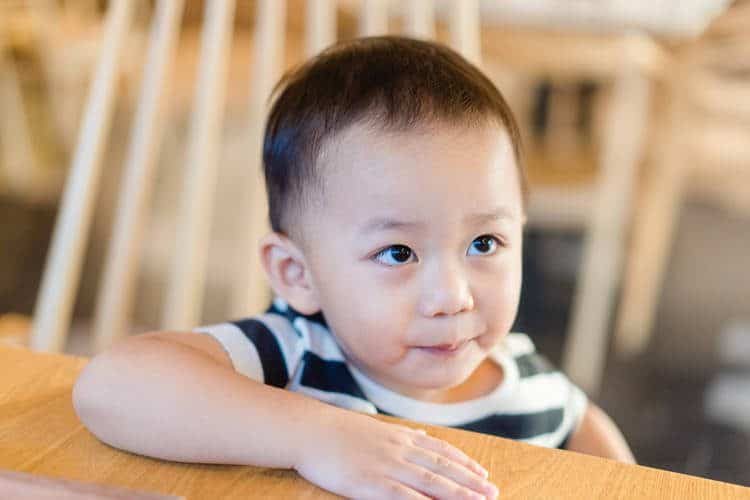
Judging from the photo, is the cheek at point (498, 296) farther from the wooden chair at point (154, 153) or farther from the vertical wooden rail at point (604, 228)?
the vertical wooden rail at point (604, 228)

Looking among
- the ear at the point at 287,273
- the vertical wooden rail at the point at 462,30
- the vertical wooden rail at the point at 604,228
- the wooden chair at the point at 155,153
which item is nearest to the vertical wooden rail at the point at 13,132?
the vertical wooden rail at the point at 604,228

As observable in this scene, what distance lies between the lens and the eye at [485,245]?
2.11ft

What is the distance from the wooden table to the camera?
1.51 feet

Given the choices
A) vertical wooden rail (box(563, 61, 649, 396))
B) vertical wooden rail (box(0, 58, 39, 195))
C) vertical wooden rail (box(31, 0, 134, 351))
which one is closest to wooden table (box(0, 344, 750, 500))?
vertical wooden rail (box(31, 0, 134, 351))

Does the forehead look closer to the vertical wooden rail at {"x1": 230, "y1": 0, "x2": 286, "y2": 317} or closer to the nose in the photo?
the nose

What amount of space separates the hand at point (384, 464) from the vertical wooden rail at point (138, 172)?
547mm

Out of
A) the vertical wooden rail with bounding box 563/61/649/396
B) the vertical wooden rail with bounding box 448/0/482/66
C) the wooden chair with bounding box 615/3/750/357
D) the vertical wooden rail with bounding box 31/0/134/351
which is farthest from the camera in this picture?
the wooden chair with bounding box 615/3/750/357

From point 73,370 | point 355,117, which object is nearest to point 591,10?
point 355,117

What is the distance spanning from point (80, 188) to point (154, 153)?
0.10 meters

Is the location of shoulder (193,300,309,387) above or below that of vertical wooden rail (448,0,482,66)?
below

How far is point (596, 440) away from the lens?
0.79 m

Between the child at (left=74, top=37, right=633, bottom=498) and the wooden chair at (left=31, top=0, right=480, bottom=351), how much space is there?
0.99ft

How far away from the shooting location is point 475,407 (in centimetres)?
74

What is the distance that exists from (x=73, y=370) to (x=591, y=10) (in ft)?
3.64
